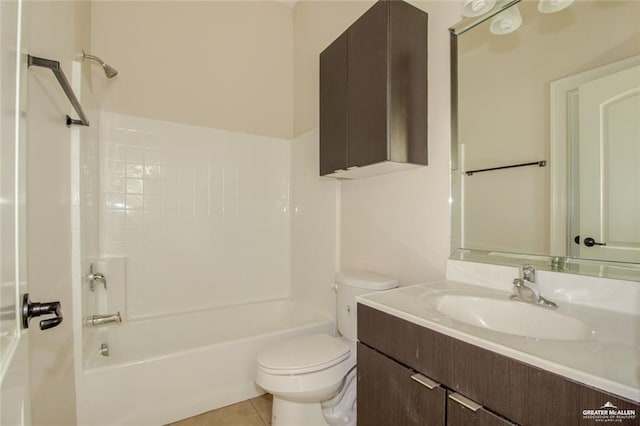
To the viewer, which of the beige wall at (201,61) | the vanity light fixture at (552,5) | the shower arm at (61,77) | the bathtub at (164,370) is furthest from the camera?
the beige wall at (201,61)

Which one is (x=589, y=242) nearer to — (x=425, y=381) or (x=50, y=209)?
(x=425, y=381)

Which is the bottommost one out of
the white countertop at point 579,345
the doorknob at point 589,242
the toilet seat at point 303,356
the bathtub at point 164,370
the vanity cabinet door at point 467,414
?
the bathtub at point 164,370

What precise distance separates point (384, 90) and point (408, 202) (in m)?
0.57

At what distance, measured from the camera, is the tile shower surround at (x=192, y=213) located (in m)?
2.10

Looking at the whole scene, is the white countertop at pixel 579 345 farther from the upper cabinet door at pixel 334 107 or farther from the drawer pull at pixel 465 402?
the upper cabinet door at pixel 334 107

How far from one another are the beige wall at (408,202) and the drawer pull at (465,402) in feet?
2.24

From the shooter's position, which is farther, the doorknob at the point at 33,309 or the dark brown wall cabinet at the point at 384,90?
the dark brown wall cabinet at the point at 384,90

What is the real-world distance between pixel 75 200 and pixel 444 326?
161 cm

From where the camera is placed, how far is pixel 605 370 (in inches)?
21.8

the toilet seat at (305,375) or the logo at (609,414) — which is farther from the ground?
the logo at (609,414)

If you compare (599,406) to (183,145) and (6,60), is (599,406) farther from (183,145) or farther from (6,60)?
(183,145)

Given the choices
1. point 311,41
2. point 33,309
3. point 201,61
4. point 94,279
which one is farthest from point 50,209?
point 311,41

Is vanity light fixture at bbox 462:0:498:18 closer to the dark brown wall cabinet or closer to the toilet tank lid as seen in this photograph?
the dark brown wall cabinet

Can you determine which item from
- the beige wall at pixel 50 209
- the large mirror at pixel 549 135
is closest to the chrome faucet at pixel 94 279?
the beige wall at pixel 50 209
